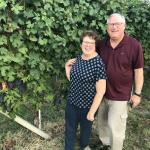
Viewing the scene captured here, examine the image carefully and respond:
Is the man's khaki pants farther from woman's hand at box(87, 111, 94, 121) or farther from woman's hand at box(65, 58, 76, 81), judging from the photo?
woman's hand at box(65, 58, 76, 81)

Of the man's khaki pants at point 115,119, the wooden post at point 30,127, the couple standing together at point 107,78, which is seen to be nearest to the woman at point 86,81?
the couple standing together at point 107,78

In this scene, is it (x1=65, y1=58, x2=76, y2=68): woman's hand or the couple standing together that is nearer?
the couple standing together

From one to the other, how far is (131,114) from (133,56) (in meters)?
2.36

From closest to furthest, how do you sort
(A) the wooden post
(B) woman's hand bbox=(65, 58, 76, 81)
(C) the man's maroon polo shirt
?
1. (C) the man's maroon polo shirt
2. (B) woman's hand bbox=(65, 58, 76, 81)
3. (A) the wooden post

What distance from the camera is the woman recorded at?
505 cm

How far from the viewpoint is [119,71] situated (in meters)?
5.21

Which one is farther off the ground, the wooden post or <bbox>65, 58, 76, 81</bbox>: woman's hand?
<bbox>65, 58, 76, 81</bbox>: woman's hand

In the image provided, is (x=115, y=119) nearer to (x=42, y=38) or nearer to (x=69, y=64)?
(x=69, y=64)

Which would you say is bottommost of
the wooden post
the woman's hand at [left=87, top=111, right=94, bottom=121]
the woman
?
the wooden post

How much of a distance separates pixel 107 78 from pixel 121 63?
277 mm

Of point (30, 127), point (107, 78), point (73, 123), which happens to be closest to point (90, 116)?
point (73, 123)

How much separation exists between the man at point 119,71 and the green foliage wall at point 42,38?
1.55ft

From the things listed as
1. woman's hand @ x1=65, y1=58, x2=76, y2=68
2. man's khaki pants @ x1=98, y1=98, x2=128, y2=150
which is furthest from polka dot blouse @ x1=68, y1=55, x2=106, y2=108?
man's khaki pants @ x1=98, y1=98, x2=128, y2=150

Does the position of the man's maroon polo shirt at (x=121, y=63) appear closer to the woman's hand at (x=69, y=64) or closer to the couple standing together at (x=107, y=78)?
the couple standing together at (x=107, y=78)
